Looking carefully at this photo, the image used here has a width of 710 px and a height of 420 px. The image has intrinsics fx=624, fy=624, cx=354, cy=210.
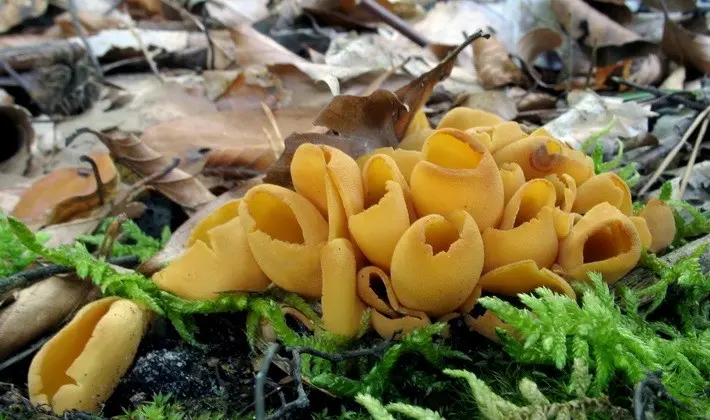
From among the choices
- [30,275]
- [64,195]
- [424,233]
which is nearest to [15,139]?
[64,195]

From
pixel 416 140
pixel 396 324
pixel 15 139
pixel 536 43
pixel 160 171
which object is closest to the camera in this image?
pixel 396 324

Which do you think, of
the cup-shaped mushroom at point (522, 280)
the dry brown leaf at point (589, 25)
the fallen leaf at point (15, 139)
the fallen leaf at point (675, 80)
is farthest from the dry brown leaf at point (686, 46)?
the fallen leaf at point (15, 139)

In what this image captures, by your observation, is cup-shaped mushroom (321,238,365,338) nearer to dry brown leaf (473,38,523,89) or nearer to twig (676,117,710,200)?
twig (676,117,710,200)

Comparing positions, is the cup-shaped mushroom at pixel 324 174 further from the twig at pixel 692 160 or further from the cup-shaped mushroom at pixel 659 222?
the twig at pixel 692 160

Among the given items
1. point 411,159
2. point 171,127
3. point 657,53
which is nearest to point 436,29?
point 657,53

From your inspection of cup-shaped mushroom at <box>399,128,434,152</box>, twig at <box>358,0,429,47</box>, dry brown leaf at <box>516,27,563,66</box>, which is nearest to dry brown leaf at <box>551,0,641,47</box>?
dry brown leaf at <box>516,27,563,66</box>

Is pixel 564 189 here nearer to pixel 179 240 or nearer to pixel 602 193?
pixel 602 193
